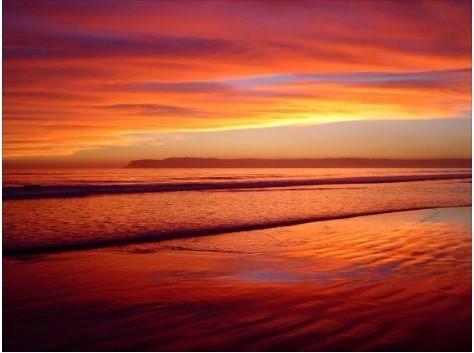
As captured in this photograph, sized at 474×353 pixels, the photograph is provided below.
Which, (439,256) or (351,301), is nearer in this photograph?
(351,301)

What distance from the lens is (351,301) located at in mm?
4691

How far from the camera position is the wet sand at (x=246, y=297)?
3.78m

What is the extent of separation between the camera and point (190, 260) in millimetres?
Result: 6957

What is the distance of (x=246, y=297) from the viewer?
16.1ft

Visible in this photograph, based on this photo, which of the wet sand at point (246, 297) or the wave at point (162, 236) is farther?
the wave at point (162, 236)

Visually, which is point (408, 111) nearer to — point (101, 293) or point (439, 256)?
point (439, 256)

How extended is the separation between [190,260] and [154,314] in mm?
2580

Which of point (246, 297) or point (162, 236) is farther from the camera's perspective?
point (162, 236)

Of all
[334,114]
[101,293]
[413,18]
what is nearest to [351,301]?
[101,293]

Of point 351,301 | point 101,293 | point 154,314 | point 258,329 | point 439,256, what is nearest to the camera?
point 258,329

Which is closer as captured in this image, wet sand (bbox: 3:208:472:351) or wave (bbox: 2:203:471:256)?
wet sand (bbox: 3:208:472:351)

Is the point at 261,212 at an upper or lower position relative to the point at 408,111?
lower

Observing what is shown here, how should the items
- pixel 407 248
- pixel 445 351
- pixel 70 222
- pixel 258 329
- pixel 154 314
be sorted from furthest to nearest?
pixel 70 222 < pixel 407 248 < pixel 154 314 < pixel 258 329 < pixel 445 351

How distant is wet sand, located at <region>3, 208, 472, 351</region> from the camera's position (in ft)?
12.4
